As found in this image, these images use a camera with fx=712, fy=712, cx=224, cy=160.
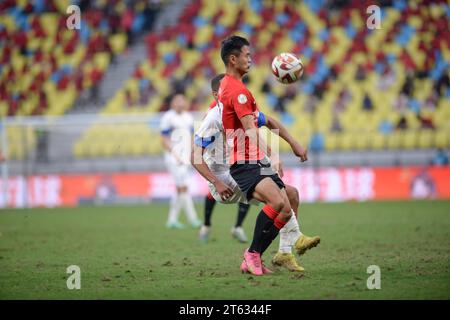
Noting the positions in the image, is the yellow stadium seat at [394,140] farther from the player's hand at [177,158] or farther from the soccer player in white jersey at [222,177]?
the soccer player in white jersey at [222,177]

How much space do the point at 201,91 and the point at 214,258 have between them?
16.3 m

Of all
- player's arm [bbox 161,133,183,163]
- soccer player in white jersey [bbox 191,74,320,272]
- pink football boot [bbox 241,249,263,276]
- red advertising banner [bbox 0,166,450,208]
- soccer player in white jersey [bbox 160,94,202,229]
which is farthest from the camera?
red advertising banner [bbox 0,166,450,208]

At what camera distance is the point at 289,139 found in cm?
779

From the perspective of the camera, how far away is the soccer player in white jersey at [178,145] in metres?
14.2

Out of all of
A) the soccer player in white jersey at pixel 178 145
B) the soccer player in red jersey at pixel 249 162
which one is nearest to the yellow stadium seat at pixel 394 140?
the soccer player in white jersey at pixel 178 145

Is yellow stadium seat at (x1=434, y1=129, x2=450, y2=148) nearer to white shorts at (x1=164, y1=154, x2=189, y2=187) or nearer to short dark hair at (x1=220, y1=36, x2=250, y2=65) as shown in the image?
white shorts at (x1=164, y1=154, x2=189, y2=187)

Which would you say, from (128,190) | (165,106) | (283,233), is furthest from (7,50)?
(283,233)

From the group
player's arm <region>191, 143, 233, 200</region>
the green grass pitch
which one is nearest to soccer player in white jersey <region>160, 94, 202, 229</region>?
the green grass pitch

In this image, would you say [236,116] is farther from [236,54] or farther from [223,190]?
[223,190]

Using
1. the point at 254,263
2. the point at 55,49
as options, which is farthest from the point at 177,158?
the point at 55,49

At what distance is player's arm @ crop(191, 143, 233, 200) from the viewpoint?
24.8 feet

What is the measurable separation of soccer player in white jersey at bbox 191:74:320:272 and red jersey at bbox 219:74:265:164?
19cm
